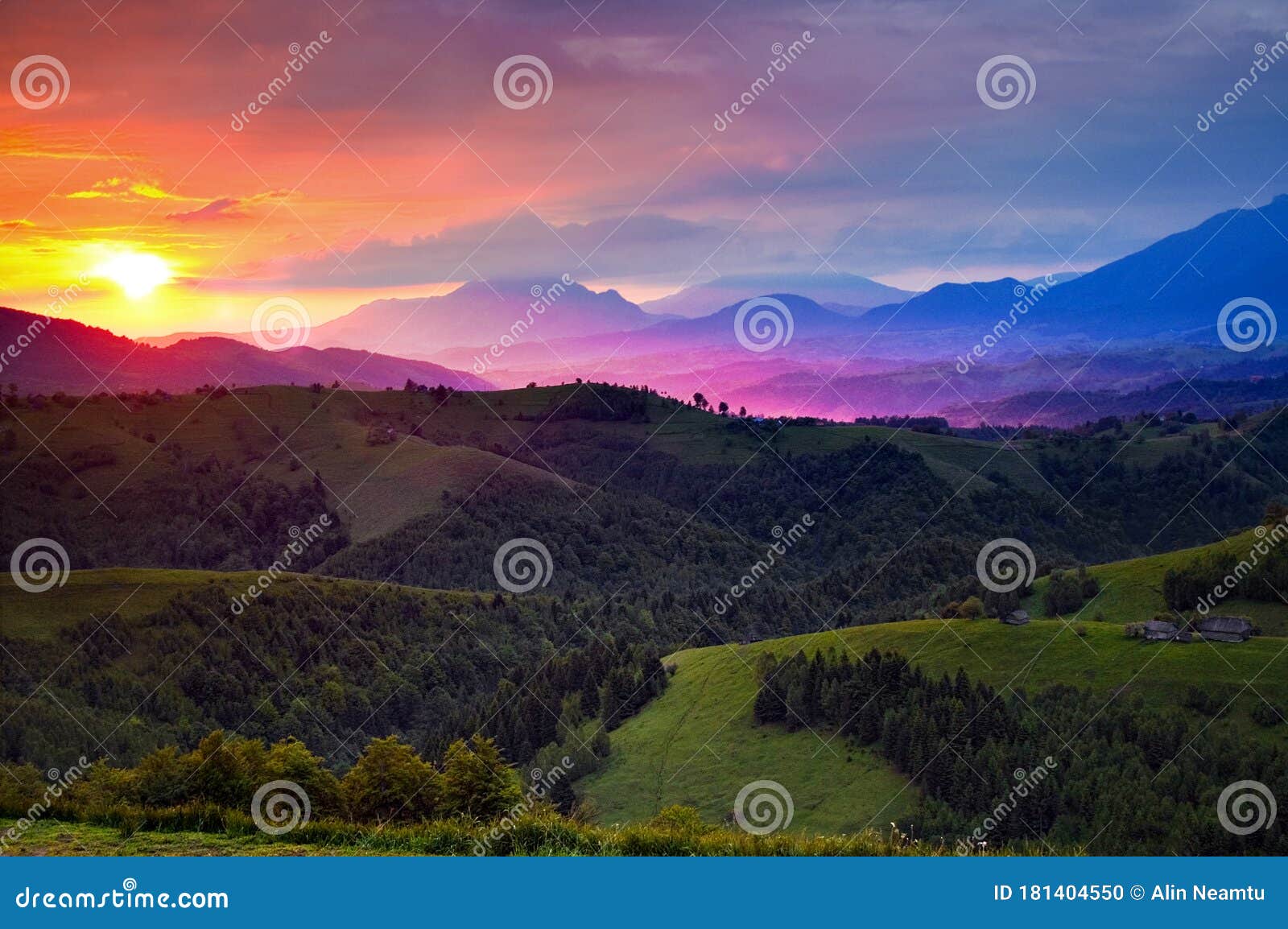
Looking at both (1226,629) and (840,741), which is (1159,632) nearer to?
(1226,629)

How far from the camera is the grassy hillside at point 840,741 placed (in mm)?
72688

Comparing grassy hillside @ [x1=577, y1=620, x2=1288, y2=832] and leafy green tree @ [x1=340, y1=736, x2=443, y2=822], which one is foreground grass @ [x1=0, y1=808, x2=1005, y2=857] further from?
grassy hillside @ [x1=577, y1=620, x2=1288, y2=832]

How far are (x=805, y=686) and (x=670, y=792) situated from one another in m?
14.6

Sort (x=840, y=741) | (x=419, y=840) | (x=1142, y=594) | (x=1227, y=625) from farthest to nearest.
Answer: (x=1142, y=594) < (x=1227, y=625) < (x=840, y=741) < (x=419, y=840)

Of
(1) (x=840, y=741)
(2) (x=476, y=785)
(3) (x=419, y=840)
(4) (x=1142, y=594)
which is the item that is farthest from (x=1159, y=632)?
→ (3) (x=419, y=840)

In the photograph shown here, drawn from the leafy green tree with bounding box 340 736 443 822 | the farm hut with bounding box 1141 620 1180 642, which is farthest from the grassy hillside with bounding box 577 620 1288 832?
the leafy green tree with bounding box 340 736 443 822

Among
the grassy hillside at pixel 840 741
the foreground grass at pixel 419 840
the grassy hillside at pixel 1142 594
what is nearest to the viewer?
the foreground grass at pixel 419 840

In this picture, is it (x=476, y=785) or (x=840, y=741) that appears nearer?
(x=476, y=785)

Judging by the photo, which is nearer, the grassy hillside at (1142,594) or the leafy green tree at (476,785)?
the leafy green tree at (476,785)

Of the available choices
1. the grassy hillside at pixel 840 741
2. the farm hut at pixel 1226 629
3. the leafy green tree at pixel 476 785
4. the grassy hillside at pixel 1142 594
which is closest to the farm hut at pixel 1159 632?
the grassy hillside at pixel 840 741

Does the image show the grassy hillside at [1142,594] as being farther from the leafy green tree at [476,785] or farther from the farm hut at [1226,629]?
the leafy green tree at [476,785]

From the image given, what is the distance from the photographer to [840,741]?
8019cm

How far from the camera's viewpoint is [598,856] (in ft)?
47.5

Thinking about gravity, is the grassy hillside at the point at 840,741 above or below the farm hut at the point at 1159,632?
below
